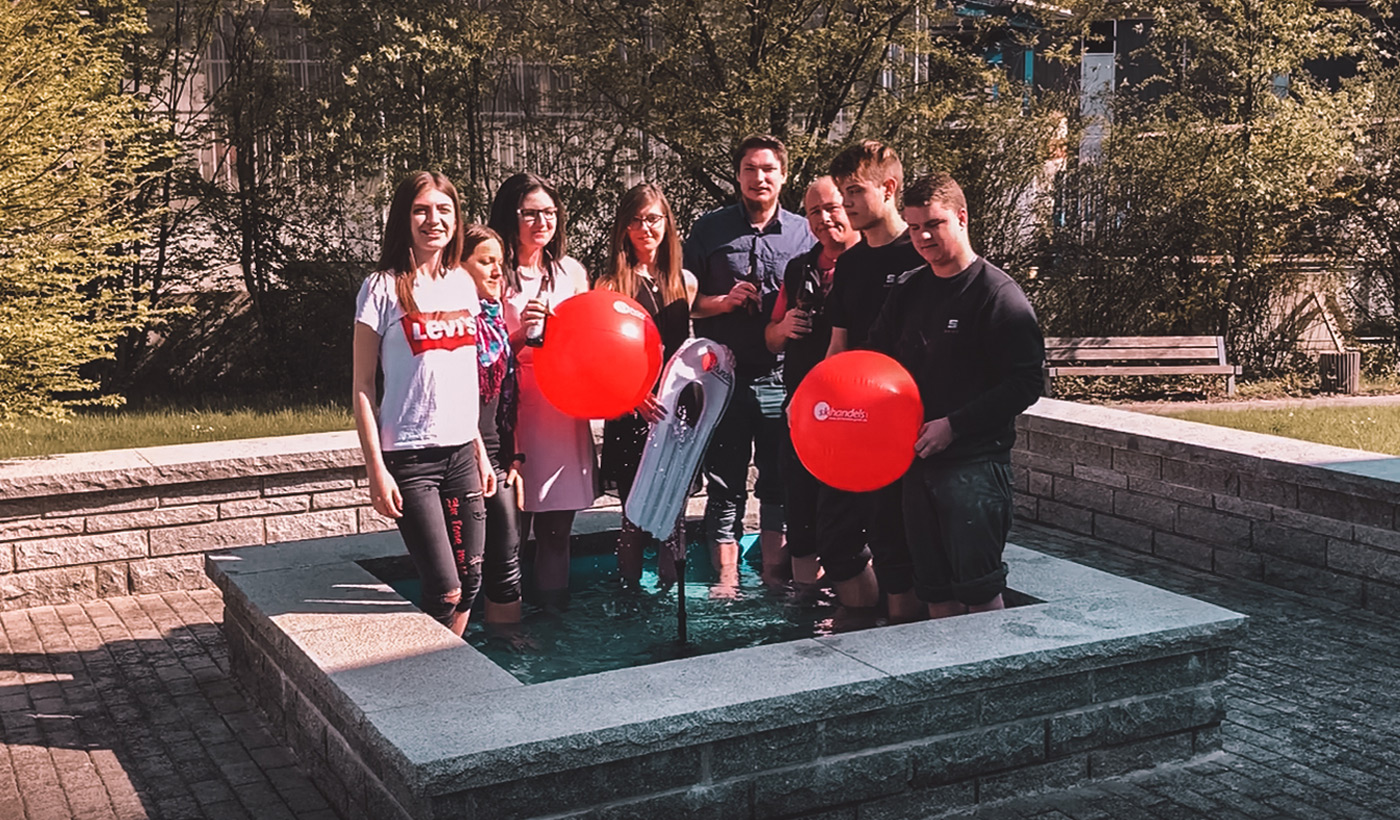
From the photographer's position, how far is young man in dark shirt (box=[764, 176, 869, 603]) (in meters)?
5.88

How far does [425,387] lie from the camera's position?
498 centimetres

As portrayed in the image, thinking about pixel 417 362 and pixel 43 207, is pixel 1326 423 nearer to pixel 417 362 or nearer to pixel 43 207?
pixel 417 362

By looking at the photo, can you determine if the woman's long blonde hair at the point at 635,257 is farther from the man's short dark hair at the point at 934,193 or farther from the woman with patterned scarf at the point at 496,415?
the man's short dark hair at the point at 934,193

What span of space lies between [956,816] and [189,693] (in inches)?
121

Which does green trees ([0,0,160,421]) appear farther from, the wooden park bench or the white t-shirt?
the wooden park bench

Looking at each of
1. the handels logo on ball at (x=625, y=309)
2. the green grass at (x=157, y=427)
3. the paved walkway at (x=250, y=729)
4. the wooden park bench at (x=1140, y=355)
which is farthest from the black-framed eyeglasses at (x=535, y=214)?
the wooden park bench at (x=1140, y=355)

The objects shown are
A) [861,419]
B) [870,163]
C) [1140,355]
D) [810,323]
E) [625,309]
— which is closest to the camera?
[861,419]

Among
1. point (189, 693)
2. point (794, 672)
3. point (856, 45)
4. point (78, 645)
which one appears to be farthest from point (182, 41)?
point (794, 672)

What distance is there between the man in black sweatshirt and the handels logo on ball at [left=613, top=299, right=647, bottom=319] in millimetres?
1075

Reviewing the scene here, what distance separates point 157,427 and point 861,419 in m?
6.01

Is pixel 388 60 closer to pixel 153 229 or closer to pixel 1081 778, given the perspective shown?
pixel 153 229

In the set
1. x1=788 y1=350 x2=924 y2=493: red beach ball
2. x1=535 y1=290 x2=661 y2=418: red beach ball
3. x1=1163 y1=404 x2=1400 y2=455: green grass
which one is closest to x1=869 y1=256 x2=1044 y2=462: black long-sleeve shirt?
x1=788 y1=350 x2=924 y2=493: red beach ball

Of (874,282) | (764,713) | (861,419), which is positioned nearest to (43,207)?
(874,282)

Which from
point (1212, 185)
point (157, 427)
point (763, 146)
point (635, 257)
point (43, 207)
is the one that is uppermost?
point (1212, 185)
